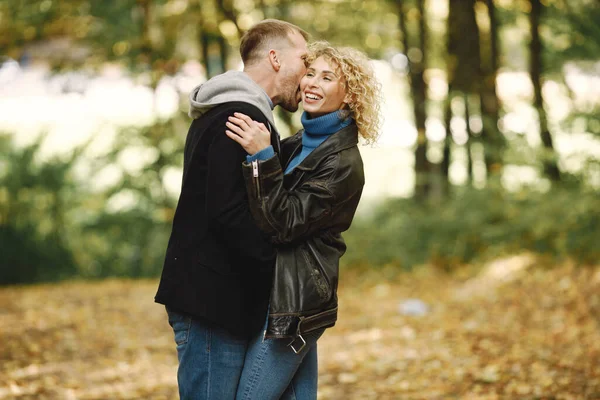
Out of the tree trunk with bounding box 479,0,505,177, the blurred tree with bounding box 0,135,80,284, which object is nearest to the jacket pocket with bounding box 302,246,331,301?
the tree trunk with bounding box 479,0,505,177

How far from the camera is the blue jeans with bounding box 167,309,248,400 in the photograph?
8.39ft

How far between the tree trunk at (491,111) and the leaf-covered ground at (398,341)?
1.47 meters

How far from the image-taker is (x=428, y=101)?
1120 cm

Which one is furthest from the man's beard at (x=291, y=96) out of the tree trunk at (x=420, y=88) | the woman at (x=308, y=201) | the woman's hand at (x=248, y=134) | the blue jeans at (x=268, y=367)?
the tree trunk at (x=420, y=88)

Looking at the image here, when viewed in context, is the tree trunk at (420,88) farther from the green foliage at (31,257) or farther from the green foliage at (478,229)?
the green foliage at (31,257)

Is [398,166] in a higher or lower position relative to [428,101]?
lower

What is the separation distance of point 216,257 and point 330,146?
0.60 meters

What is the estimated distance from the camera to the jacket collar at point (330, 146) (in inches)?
103

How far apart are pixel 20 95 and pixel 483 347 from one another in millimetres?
14291

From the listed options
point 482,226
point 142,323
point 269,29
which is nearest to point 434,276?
point 482,226

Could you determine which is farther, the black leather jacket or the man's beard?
the man's beard

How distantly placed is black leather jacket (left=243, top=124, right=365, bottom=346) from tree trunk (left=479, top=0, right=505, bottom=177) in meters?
6.92

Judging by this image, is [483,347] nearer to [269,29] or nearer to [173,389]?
[173,389]

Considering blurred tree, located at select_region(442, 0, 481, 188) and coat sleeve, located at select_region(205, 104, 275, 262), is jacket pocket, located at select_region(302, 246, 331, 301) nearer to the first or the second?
coat sleeve, located at select_region(205, 104, 275, 262)
